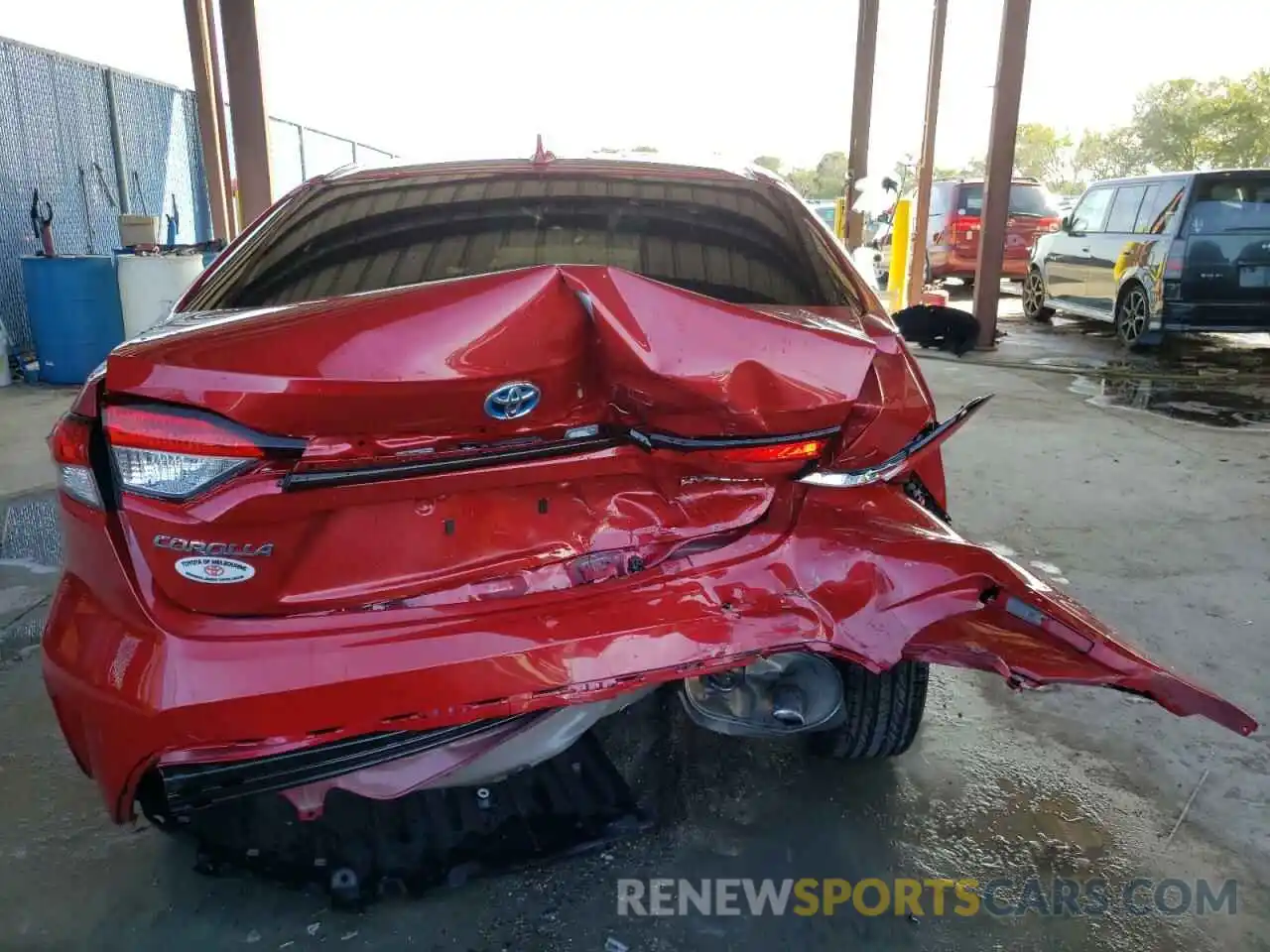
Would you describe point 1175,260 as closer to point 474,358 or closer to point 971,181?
point 971,181

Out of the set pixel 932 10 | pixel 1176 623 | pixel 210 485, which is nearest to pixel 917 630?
pixel 210 485

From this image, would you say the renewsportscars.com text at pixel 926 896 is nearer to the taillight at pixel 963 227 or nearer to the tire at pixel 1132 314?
the tire at pixel 1132 314

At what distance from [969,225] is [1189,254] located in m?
5.89

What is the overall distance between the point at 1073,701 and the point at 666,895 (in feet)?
4.88

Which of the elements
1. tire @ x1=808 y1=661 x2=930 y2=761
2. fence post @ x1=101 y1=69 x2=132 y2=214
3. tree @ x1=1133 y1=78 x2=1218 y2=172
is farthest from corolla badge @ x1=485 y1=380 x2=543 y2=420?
tree @ x1=1133 y1=78 x2=1218 y2=172

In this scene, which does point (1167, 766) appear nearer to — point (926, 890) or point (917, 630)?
point (926, 890)

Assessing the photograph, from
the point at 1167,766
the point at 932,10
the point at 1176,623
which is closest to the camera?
the point at 1167,766

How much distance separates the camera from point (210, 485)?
4.80ft

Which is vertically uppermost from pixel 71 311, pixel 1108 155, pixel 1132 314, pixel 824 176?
pixel 1108 155

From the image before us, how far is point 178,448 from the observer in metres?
1.45

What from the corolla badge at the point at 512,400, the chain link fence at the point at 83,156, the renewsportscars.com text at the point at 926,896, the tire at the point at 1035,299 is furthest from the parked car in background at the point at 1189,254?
the corolla badge at the point at 512,400

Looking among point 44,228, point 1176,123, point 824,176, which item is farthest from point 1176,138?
point 44,228

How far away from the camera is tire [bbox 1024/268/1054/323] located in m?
11.5

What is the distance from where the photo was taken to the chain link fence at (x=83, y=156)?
760 centimetres
